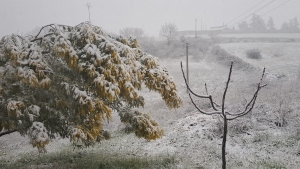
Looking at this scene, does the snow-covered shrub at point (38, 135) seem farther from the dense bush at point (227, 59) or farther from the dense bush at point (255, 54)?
the dense bush at point (255, 54)

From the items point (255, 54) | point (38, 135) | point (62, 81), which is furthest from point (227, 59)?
point (38, 135)

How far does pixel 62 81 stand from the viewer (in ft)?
19.7

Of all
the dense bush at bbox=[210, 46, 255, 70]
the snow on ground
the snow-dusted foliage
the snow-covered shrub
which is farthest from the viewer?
the dense bush at bbox=[210, 46, 255, 70]

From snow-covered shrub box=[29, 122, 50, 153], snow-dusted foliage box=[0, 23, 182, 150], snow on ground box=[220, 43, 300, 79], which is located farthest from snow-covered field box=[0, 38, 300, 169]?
snow on ground box=[220, 43, 300, 79]

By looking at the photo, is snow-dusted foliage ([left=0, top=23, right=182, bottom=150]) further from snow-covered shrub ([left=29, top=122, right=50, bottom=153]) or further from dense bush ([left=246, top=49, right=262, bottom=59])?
dense bush ([left=246, top=49, right=262, bottom=59])

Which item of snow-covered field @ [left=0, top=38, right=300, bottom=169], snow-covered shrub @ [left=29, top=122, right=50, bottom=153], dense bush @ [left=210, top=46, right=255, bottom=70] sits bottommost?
snow-covered field @ [left=0, top=38, right=300, bottom=169]

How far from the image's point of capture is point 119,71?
19.2 ft

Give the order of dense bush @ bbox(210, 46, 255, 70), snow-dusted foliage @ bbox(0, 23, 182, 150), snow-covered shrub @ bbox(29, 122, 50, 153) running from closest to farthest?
snow-covered shrub @ bbox(29, 122, 50, 153), snow-dusted foliage @ bbox(0, 23, 182, 150), dense bush @ bbox(210, 46, 255, 70)

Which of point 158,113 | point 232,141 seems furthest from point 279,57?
point 232,141

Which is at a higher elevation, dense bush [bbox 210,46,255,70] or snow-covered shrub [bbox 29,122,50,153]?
dense bush [bbox 210,46,255,70]

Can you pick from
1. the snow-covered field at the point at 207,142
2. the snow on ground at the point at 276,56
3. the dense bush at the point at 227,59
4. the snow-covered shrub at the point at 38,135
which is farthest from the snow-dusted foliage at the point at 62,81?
the dense bush at the point at 227,59

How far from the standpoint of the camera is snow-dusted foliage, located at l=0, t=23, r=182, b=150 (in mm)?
5378

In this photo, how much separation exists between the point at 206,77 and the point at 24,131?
85.1 feet

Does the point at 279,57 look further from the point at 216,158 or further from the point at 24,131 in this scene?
the point at 24,131
